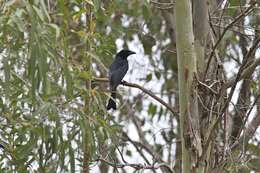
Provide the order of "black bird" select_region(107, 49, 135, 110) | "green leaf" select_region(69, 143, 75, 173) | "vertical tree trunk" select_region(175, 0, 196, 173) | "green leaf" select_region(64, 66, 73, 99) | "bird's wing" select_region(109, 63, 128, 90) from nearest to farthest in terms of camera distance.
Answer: "green leaf" select_region(64, 66, 73, 99), "green leaf" select_region(69, 143, 75, 173), "vertical tree trunk" select_region(175, 0, 196, 173), "black bird" select_region(107, 49, 135, 110), "bird's wing" select_region(109, 63, 128, 90)

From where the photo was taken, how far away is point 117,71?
552 centimetres

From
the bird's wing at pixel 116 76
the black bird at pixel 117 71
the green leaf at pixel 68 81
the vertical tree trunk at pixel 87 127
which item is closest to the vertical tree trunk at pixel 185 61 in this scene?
the vertical tree trunk at pixel 87 127

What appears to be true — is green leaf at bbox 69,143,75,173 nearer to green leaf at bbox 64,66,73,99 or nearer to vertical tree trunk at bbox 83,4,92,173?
vertical tree trunk at bbox 83,4,92,173

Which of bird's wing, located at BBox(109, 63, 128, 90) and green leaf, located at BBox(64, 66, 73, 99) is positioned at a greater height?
green leaf, located at BBox(64, 66, 73, 99)

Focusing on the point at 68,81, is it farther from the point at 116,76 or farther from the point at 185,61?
the point at 116,76

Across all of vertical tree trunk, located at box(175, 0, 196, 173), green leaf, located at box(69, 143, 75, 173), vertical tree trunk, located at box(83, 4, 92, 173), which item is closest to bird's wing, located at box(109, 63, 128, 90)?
vertical tree trunk, located at box(175, 0, 196, 173)

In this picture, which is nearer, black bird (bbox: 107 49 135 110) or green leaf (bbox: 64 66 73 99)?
green leaf (bbox: 64 66 73 99)

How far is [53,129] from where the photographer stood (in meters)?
3.61

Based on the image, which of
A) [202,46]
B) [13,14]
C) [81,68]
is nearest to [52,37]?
[13,14]

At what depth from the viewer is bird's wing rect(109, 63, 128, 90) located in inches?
207

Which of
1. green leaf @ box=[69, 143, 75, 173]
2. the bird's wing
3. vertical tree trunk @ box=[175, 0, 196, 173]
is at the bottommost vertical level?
green leaf @ box=[69, 143, 75, 173]

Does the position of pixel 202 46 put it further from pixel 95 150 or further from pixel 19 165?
pixel 19 165

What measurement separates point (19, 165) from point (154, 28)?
4357 mm

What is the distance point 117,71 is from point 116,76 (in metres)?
0.14
